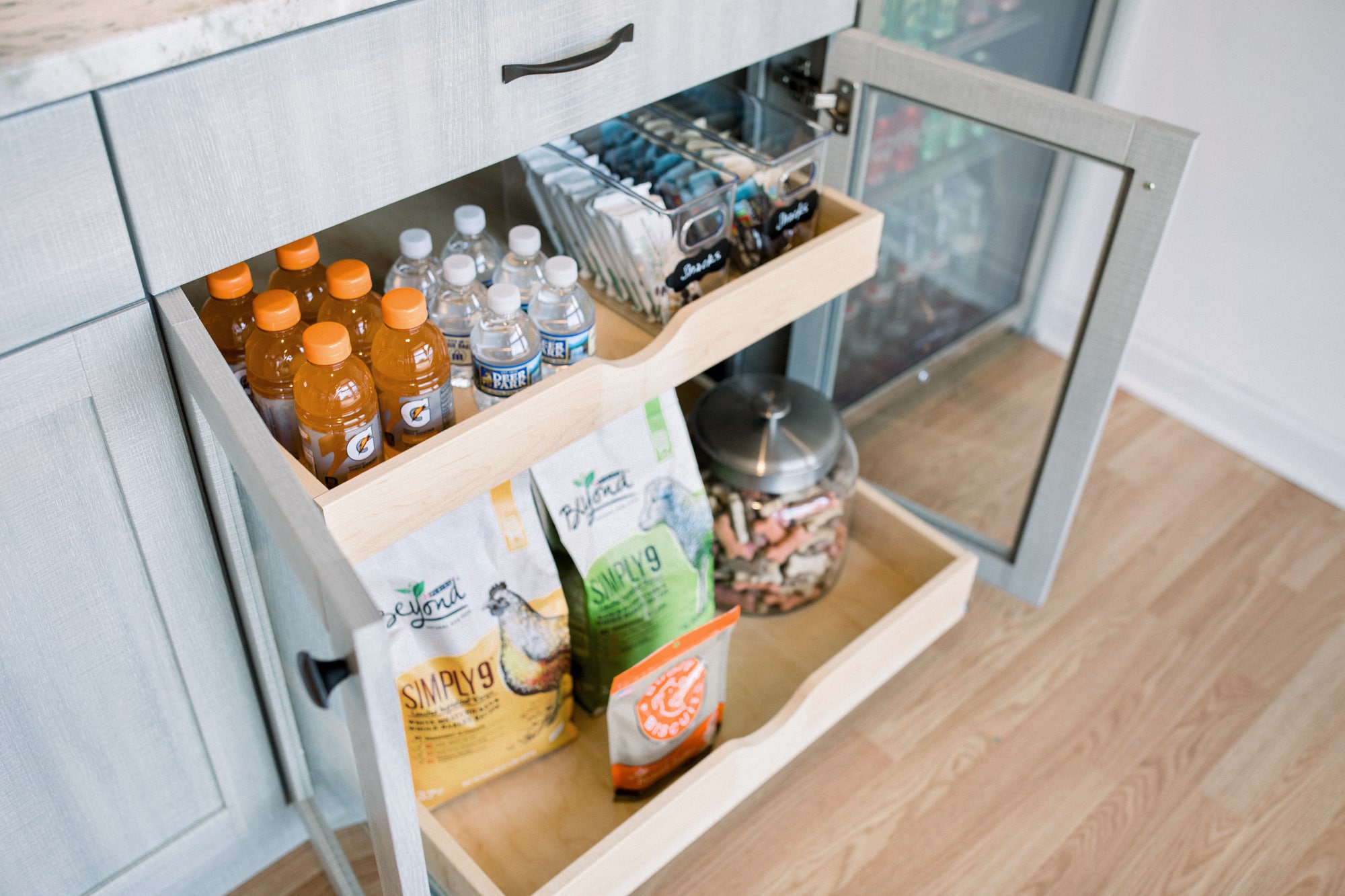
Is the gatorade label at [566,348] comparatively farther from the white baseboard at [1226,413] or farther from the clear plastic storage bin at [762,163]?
the white baseboard at [1226,413]

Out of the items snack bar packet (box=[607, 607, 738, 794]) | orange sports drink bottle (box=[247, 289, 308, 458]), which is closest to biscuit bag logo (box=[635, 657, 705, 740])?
snack bar packet (box=[607, 607, 738, 794])

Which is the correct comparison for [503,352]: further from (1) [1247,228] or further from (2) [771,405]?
(1) [1247,228]

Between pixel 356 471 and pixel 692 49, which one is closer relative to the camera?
pixel 356 471

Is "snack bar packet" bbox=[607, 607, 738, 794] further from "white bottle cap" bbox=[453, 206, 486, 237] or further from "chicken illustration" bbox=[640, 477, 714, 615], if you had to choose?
"white bottle cap" bbox=[453, 206, 486, 237]

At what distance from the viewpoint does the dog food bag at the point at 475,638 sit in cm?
117

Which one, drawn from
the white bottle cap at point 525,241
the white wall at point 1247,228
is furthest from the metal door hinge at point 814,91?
the white wall at point 1247,228

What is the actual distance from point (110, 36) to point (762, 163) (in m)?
0.66

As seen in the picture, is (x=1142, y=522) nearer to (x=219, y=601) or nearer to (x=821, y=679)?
(x=821, y=679)

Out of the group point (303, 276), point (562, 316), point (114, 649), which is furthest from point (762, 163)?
point (114, 649)

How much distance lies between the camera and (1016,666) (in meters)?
1.55

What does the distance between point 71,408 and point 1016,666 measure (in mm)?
1212

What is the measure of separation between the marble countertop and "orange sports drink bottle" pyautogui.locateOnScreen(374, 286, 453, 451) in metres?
0.24

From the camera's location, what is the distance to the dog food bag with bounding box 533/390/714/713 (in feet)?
4.24

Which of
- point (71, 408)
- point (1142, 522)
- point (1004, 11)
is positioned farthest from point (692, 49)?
point (1142, 522)
